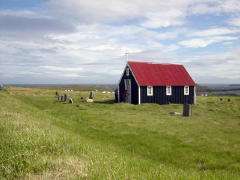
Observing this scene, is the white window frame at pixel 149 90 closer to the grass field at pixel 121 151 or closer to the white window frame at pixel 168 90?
the white window frame at pixel 168 90

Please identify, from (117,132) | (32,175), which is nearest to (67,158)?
(32,175)

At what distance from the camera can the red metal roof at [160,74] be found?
31.3 metres

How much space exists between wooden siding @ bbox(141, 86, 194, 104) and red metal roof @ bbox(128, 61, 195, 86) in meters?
0.62

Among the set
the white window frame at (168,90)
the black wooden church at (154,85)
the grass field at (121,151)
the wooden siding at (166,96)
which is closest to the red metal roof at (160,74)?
the black wooden church at (154,85)

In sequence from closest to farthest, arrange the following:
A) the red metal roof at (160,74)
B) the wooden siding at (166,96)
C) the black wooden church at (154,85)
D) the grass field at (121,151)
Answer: the grass field at (121,151)
the wooden siding at (166,96)
the black wooden church at (154,85)
the red metal roof at (160,74)

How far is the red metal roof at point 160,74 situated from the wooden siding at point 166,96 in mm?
624

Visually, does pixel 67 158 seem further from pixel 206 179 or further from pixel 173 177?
pixel 206 179

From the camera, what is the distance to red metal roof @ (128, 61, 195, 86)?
31311 millimetres

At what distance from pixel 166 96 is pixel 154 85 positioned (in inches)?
95.3

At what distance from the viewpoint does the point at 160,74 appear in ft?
Answer: 109

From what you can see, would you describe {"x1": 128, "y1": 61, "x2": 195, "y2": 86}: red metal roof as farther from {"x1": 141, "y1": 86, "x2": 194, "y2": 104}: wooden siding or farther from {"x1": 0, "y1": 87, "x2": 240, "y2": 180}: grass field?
{"x1": 0, "y1": 87, "x2": 240, "y2": 180}: grass field

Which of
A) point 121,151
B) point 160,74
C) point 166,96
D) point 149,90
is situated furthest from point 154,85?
point 121,151

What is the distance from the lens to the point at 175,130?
14531 mm

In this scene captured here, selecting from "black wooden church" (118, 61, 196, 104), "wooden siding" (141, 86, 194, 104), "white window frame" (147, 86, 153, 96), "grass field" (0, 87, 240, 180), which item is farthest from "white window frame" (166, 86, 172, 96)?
"grass field" (0, 87, 240, 180)
